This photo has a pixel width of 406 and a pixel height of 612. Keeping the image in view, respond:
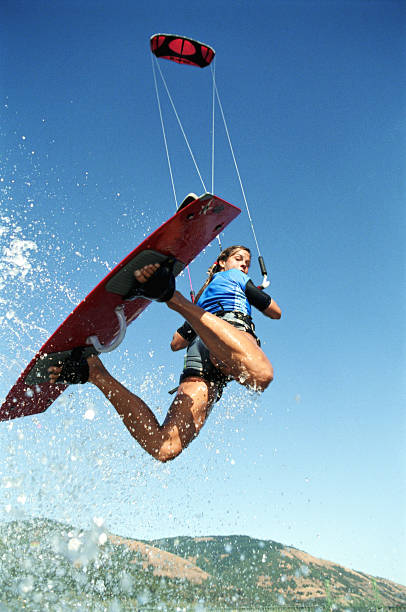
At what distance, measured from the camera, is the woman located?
3.71 metres

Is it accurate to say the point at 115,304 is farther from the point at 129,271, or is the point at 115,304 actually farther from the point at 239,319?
the point at 239,319

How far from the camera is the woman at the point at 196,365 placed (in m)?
3.71

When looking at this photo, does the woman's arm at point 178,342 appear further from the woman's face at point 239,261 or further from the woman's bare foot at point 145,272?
the woman's bare foot at point 145,272

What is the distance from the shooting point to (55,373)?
14.0 feet

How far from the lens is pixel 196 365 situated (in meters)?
4.17

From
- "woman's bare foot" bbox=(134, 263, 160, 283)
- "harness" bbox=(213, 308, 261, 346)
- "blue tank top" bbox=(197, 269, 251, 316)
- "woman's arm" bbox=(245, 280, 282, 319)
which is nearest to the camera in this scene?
"woman's bare foot" bbox=(134, 263, 160, 283)

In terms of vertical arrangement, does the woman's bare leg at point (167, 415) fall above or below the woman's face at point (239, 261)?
below

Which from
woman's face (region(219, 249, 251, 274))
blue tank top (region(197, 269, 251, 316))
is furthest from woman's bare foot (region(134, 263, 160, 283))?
woman's face (region(219, 249, 251, 274))

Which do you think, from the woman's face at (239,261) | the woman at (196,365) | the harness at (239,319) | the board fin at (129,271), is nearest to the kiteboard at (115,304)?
the board fin at (129,271)

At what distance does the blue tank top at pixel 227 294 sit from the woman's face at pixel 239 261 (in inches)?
13.2

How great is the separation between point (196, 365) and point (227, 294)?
746mm

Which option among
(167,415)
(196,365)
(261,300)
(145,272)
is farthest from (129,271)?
(261,300)

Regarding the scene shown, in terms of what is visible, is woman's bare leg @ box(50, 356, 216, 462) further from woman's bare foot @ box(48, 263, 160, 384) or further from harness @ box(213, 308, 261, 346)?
harness @ box(213, 308, 261, 346)

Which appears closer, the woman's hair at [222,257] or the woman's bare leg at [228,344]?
the woman's bare leg at [228,344]
